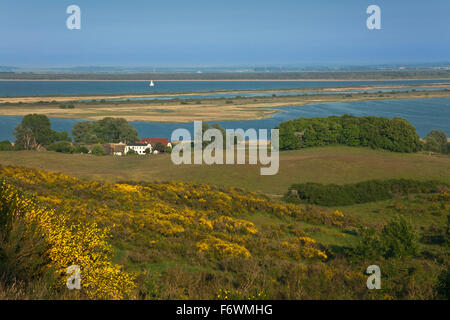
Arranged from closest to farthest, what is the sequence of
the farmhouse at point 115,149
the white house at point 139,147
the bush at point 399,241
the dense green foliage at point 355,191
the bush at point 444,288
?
the bush at point 444,288
the bush at point 399,241
the dense green foliage at point 355,191
the farmhouse at point 115,149
the white house at point 139,147

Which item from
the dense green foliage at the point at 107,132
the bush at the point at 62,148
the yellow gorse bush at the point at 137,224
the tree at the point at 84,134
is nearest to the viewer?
the yellow gorse bush at the point at 137,224

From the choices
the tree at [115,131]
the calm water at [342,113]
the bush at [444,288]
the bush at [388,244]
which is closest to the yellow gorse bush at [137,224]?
the bush at [388,244]

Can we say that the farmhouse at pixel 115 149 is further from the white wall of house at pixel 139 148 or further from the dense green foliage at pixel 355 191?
the dense green foliage at pixel 355 191

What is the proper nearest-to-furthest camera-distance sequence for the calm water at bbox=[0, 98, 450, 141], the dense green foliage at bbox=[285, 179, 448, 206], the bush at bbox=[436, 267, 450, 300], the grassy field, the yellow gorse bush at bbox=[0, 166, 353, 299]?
the yellow gorse bush at bbox=[0, 166, 353, 299], the bush at bbox=[436, 267, 450, 300], the dense green foliage at bbox=[285, 179, 448, 206], the grassy field, the calm water at bbox=[0, 98, 450, 141]

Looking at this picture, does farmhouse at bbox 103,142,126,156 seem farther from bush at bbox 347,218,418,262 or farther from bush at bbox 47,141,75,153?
bush at bbox 347,218,418,262

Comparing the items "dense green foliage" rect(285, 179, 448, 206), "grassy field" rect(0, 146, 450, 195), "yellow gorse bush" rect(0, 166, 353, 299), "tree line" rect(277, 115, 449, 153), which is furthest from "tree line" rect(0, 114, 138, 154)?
"yellow gorse bush" rect(0, 166, 353, 299)
